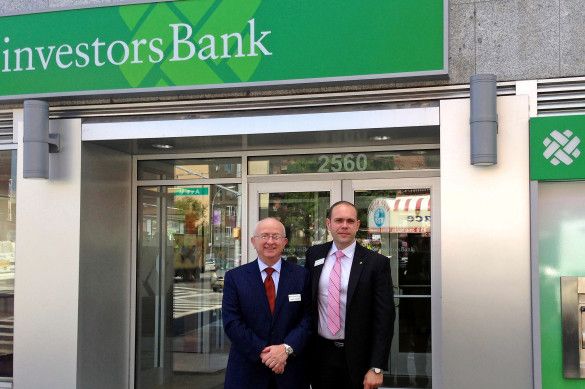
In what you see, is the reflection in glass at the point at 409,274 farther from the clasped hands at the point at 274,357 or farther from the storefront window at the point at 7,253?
the storefront window at the point at 7,253

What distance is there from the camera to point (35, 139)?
653 cm

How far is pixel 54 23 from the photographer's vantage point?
6773 millimetres

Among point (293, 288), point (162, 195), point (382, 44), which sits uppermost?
point (382, 44)

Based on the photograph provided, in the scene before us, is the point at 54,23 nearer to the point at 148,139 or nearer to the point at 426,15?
the point at 148,139

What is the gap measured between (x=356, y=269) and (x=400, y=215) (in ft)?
8.68

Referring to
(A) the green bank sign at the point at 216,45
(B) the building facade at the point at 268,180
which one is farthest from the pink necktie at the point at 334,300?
(A) the green bank sign at the point at 216,45

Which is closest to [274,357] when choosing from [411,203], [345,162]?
[411,203]

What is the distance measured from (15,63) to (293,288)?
3.97 meters

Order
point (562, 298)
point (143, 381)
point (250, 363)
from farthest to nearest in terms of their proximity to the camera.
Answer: point (143, 381), point (562, 298), point (250, 363)

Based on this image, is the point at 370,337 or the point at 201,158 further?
the point at 201,158

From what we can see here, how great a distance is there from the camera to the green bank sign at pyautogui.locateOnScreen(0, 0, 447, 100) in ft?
19.7

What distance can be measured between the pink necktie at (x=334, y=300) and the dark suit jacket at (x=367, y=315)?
8 centimetres

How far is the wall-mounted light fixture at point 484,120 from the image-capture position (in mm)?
5645

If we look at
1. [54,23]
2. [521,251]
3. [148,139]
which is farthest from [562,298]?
[54,23]
